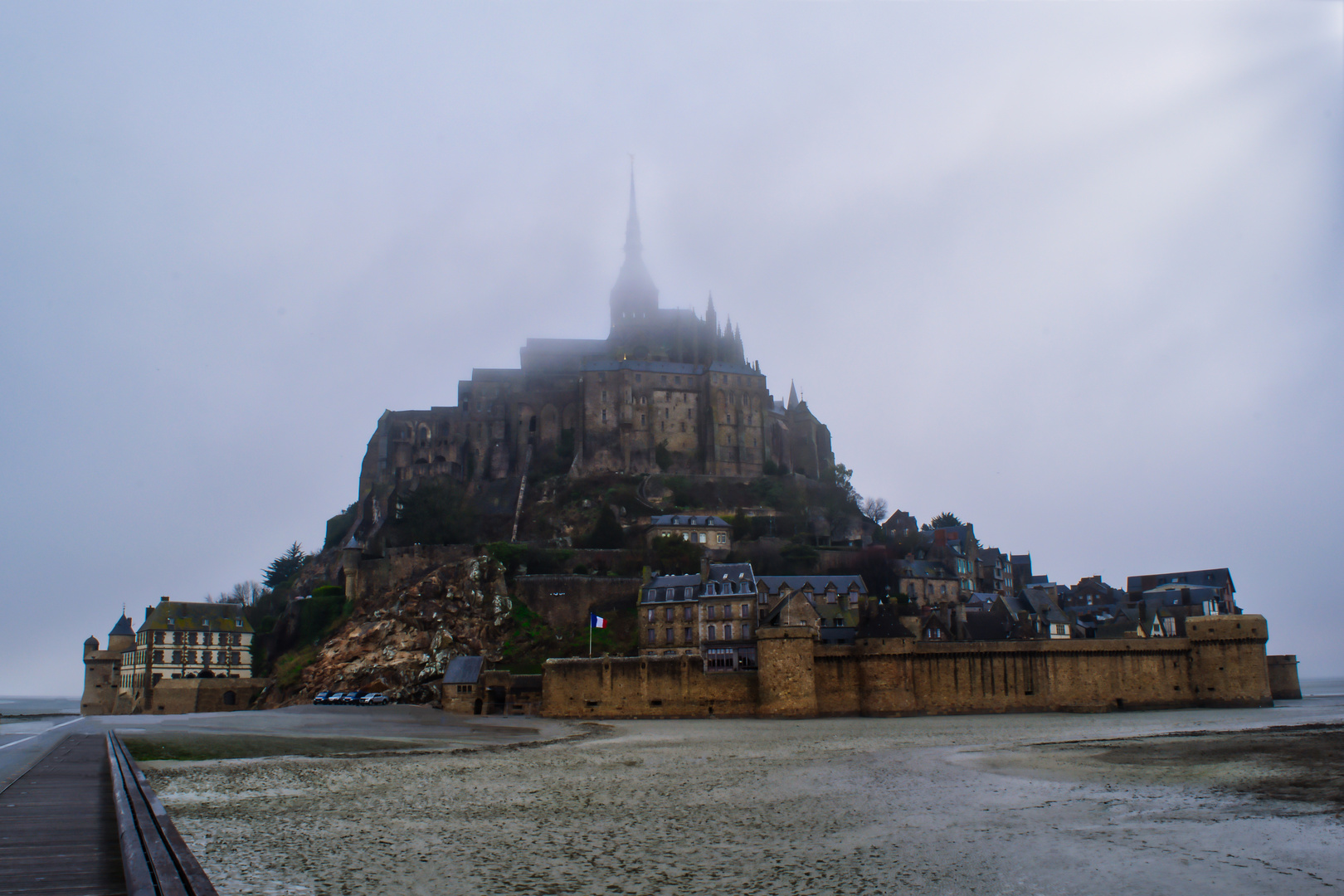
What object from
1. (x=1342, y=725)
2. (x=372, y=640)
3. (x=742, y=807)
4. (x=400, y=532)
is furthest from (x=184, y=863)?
(x=400, y=532)

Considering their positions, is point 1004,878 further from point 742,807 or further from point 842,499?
point 842,499

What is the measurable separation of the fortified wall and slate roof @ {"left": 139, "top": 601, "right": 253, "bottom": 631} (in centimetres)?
3030

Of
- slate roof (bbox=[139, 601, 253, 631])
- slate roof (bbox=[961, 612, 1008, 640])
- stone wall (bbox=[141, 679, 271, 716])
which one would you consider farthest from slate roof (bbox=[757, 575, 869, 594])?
slate roof (bbox=[139, 601, 253, 631])

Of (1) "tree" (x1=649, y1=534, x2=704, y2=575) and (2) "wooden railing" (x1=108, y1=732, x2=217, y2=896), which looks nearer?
(2) "wooden railing" (x1=108, y1=732, x2=217, y2=896)

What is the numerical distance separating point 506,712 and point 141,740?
18.4 meters

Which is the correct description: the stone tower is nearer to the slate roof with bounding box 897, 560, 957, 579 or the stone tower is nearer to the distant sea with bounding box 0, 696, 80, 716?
the distant sea with bounding box 0, 696, 80, 716

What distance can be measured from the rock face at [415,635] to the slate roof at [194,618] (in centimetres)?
913

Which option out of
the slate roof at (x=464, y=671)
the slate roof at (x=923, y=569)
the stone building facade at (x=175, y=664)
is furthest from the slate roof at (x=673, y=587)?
the stone building facade at (x=175, y=664)

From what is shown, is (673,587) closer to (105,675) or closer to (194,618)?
(194,618)

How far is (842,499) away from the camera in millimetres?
74000

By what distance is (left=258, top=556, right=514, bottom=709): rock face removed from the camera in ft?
166

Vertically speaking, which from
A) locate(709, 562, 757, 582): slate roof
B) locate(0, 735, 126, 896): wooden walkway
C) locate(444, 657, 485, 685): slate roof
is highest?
locate(709, 562, 757, 582): slate roof

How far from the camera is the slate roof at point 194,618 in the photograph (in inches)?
2420

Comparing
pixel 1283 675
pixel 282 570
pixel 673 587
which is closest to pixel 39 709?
pixel 282 570
